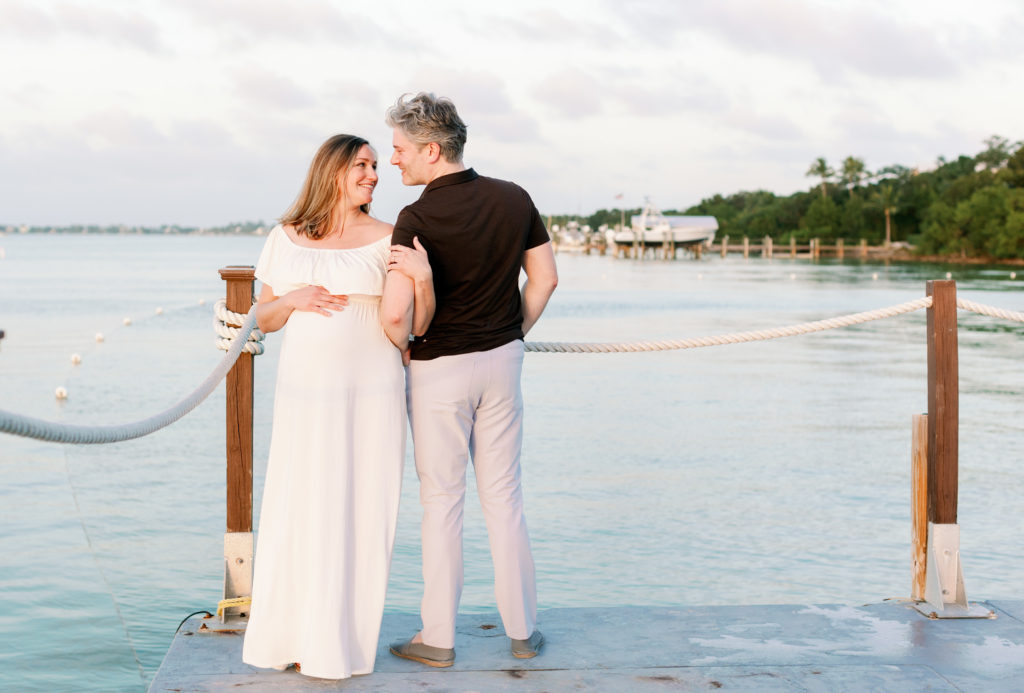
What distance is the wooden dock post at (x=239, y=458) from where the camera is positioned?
3.76 meters

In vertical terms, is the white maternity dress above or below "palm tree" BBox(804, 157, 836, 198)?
below

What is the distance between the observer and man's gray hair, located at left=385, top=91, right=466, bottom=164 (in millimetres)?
3219

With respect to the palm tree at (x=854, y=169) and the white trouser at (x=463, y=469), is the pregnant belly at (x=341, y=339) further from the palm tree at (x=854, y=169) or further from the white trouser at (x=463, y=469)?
the palm tree at (x=854, y=169)

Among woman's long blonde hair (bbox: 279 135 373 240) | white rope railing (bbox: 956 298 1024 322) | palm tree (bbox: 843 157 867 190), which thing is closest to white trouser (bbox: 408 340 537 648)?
woman's long blonde hair (bbox: 279 135 373 240)

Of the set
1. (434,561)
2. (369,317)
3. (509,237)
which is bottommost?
(434,561)

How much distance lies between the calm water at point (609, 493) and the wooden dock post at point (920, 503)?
395cm

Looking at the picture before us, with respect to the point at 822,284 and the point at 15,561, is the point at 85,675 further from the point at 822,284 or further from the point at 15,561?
the point at 822,284

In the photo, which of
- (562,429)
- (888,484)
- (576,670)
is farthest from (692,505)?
(576,670)

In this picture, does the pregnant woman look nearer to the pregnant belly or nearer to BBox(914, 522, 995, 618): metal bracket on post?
the pregnant belly


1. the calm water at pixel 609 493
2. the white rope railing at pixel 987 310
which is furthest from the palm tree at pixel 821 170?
the white rope railing at pixel 987 310

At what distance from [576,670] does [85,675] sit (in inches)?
170

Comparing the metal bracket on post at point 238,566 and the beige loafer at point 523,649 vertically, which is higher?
the metal bracket on post at point 238,566

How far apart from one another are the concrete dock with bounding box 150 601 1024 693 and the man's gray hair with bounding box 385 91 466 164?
5.25ft

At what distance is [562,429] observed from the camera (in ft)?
48.6
